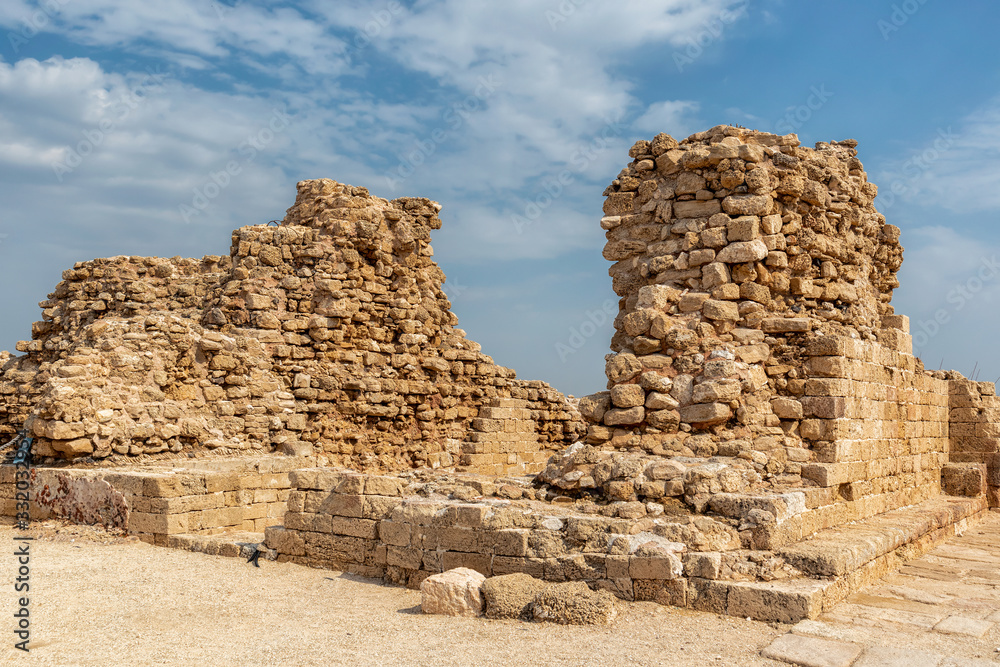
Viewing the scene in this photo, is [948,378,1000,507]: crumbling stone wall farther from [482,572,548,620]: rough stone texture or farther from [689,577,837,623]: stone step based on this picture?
[482,572,548,620]: rough stone texture

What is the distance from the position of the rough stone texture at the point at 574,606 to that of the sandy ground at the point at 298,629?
0.23 ft

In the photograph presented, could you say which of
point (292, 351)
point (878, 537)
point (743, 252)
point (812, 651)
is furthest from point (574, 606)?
point (292, 351)

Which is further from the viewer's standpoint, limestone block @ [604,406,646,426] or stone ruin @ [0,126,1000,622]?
limestone block @ [604,406,646,426]

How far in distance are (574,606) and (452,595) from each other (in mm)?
841

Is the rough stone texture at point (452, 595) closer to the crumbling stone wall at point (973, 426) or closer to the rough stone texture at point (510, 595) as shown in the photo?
the rough stone texture at point (510, 595)

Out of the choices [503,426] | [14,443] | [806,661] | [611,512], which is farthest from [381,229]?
[806,661]

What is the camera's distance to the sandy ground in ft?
13.7

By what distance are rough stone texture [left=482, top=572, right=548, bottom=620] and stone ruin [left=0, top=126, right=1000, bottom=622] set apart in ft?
0.86

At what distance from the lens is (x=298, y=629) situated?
479 cm

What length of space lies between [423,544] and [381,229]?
272 inches

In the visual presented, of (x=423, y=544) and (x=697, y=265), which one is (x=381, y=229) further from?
(x=423, y=544)

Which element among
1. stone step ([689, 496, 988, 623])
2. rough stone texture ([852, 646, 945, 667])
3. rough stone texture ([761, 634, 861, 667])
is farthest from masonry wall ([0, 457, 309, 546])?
rough stone texture ([852, 646, 945, 667])

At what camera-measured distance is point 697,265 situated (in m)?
7.14

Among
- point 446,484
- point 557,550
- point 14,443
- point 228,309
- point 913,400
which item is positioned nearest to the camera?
point 557,550
